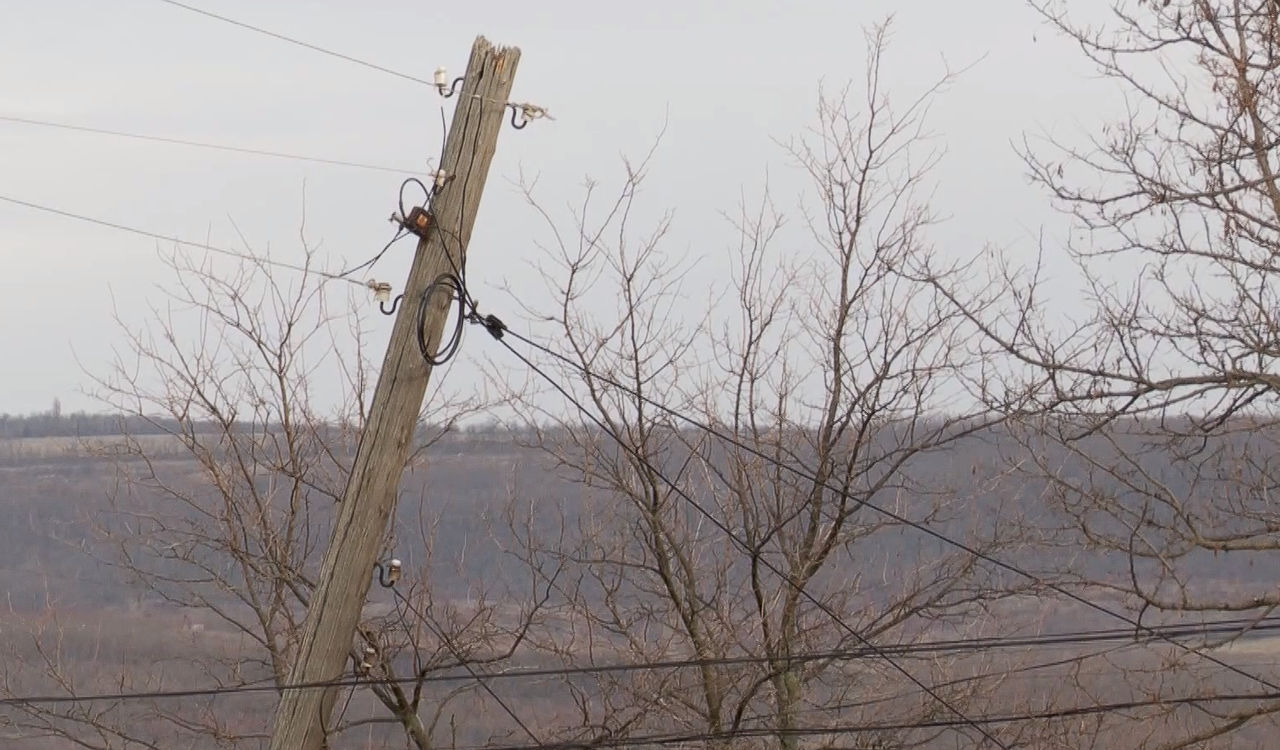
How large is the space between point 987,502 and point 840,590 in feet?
5.85

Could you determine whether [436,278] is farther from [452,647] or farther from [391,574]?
[452,647]

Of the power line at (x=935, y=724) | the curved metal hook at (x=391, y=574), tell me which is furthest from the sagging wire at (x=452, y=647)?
the power line at (x=935, y=724)

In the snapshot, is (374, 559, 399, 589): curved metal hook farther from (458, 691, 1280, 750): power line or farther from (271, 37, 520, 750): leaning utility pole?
(458, 691, 1280, 750): power line

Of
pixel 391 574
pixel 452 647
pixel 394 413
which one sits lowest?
pixel 452 647

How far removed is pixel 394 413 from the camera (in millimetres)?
6098

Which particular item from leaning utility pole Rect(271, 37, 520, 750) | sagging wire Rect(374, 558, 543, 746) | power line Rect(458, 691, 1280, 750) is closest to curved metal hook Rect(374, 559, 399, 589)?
sagging wire Rect(374, 558, 543, 746)

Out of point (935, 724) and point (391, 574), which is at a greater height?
point (391, 574)

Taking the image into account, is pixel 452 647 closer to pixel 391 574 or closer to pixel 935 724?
pixel 935 724

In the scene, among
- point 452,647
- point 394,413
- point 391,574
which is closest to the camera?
point 394,413

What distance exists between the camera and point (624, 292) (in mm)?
13852

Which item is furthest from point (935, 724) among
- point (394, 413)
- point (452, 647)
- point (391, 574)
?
point (452, 647)

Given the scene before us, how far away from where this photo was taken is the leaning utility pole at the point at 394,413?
19.7ft

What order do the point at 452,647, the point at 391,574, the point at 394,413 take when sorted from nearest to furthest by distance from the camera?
the point at 394,413
the point at 391,574
the point at 452,647

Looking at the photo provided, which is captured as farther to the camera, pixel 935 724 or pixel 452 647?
pixel 452 647
